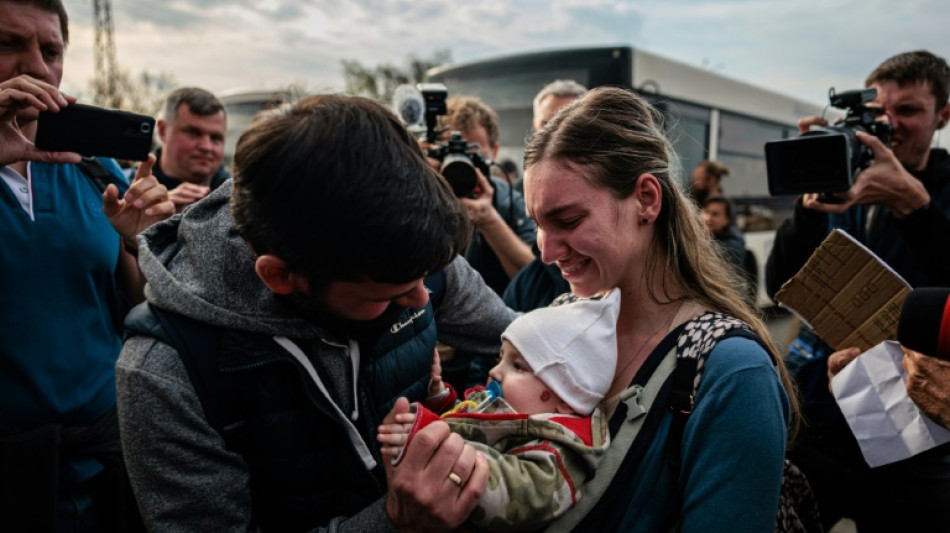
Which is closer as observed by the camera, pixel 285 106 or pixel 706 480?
pixel 285 106

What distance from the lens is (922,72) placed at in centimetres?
286

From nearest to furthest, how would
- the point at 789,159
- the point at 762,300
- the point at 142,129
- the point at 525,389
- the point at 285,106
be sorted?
1. the point at 285,106
2. the point at 525,389
3. the point at 142,129
4. the point at 789,159
5. the point at 762,300

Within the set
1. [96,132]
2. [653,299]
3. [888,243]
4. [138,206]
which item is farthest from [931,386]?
[96,132]

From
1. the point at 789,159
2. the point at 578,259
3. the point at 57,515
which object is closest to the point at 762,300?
the point at 789,159

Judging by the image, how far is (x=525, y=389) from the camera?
1.63m

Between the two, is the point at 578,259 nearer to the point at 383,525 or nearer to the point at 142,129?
the point at 383,525

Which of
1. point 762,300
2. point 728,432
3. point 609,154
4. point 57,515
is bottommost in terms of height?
point 762,300

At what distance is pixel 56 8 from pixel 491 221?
1879 millimetres

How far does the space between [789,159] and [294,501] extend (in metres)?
2.08

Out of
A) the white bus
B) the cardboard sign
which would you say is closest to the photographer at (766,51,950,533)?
the cardboard sign

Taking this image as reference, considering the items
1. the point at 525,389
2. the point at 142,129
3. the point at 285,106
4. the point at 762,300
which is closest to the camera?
the point at 285,106

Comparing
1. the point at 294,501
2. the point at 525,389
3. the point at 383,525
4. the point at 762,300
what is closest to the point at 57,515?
the point at 294,501

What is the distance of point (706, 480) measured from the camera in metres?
1.32

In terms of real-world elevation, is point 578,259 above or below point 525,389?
above
